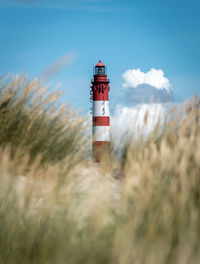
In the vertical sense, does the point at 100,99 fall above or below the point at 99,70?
below

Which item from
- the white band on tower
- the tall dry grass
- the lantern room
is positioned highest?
the lantern room

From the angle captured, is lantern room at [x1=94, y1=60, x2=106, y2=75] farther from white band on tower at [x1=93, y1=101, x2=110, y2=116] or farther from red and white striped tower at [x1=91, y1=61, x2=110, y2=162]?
white band on tower at [x1=93, y1=101, x2=110, y2=116]

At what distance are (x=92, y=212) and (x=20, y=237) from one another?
0.63 m

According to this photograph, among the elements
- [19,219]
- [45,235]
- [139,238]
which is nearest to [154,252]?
[139,238]

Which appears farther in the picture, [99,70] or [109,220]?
[99,70]

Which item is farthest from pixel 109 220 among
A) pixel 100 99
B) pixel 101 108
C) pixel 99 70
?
pixel 99 70

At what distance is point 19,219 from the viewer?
2.78 metres

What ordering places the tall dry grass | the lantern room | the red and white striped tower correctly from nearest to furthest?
the tall dry grass < the red and white striped tower < the lantern room

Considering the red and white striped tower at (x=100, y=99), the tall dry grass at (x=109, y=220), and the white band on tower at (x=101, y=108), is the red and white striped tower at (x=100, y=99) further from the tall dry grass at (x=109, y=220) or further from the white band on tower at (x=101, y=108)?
the tall dry grass at (x=109, y=220)

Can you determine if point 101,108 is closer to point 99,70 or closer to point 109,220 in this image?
point 99,70

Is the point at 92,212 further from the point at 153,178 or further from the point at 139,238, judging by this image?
the point at 153,178

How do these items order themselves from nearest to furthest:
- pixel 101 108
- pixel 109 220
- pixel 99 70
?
pixel 109 220 → pixel 101 108 → pixel 99 70

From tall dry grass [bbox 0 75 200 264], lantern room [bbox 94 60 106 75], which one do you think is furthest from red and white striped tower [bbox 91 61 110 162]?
tall dry grass [bbox 0 75 200 264]

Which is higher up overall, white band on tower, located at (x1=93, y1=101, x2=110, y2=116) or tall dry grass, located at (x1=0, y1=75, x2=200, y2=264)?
white band on tower, located at (x1=93, y1=101, x2=110, y2=116)
